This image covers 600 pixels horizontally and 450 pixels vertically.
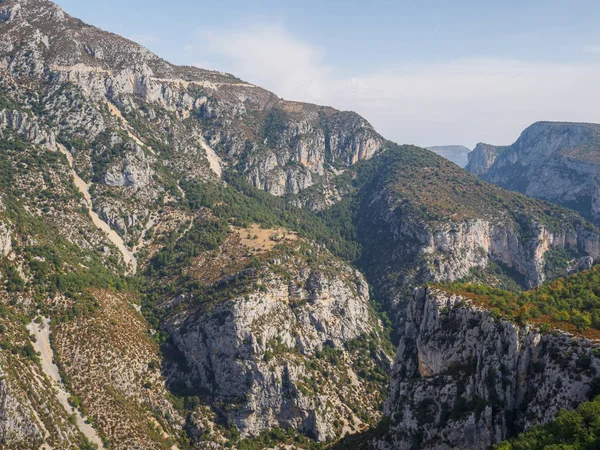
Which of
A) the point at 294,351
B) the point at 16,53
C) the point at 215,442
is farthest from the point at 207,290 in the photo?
the point at 16,53

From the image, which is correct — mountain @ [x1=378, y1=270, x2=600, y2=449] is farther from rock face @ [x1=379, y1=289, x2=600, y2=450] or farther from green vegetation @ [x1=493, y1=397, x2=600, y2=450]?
green vegetation @ [x1=493, y1=397, x2=600, y2=450]

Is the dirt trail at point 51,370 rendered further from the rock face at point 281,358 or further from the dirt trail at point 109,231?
the dirt trail at point 109,231

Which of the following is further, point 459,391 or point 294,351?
point 294,351

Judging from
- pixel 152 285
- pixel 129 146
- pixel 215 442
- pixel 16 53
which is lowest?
pixel 215 442

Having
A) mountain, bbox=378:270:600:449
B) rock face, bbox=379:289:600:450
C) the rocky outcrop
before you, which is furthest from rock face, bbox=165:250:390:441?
the rocky outcrop

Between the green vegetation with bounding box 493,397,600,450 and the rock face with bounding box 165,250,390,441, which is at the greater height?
the green vegetation with bounding box 493,397,600,450

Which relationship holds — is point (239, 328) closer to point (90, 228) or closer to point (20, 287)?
point (20, 287)

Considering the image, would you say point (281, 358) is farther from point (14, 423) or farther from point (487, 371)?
point (487, 371)
